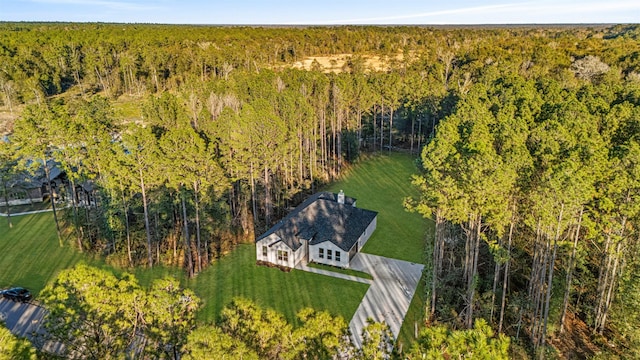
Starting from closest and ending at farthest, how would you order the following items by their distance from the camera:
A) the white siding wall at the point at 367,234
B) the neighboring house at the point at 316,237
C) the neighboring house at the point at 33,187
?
the neighboring house at the point at 316,237, the white siding wall at the point at 367,234, the neighboring house at the point at 33,187

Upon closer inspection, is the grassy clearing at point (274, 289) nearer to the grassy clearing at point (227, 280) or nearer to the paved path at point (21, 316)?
the grassy clearing at point (227, 280)

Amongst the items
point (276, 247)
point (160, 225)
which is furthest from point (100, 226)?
point (276, 247)

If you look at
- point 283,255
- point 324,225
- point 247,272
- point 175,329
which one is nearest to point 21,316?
point 247,272

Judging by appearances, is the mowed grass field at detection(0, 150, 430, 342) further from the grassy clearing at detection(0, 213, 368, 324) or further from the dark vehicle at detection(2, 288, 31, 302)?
the dark vehicle at detection(2, 288, 31, 302)

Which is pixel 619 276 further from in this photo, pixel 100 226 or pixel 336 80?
pixel 336 80

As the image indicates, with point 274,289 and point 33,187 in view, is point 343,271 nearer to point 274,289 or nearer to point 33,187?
point 274,289

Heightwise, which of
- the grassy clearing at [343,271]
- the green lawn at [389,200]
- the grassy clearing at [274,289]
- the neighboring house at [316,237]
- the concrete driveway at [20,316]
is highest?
the neighboring house at [316,237]

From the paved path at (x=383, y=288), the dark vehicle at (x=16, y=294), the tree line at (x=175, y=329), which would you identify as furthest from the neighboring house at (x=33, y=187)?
the tree line at (x=175, y=329)

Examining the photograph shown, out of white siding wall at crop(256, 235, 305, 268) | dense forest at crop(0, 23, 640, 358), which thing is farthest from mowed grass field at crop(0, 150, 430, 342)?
dense forest at crop(0, 23, 640, 358)
